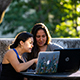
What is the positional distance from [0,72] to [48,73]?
2.50 feet

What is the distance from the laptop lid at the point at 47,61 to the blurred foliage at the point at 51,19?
15.2 m

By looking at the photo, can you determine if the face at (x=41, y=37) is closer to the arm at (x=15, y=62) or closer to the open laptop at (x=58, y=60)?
the arm at (x=15, y=62)

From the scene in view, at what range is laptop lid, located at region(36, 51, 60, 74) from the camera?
3.63 metres

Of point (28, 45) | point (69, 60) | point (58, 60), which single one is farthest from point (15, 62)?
point (69, 60)

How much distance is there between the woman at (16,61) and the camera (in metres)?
3.91

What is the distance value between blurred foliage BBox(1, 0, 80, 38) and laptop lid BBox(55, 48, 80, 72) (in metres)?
15.0

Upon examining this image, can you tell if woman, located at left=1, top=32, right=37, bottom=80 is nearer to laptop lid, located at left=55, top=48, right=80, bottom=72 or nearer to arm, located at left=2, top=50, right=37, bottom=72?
arm, located at left=2, top=50, right=37, bottom=72

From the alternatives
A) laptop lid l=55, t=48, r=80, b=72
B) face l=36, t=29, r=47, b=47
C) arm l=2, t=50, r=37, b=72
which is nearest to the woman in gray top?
face l=36, t=29, r=47, b=47

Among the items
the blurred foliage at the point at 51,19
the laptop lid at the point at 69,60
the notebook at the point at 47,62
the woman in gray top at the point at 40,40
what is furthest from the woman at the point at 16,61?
the blurred foliage at the point at 51,19

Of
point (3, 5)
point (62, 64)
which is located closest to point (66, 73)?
point (62, 64)

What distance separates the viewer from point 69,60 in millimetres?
3771

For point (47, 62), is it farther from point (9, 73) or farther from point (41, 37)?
point (41, 37)

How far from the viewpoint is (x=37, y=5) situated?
876 inches

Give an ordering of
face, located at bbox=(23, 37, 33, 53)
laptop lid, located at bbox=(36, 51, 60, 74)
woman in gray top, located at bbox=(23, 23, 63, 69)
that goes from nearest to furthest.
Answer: laptop lid, located at bbox=(36, 51, 60, 74) < face, located at bbox=(23, 37, 33, 53) < woman in gray top, located at bbox=(23, 23, 63, 69)
